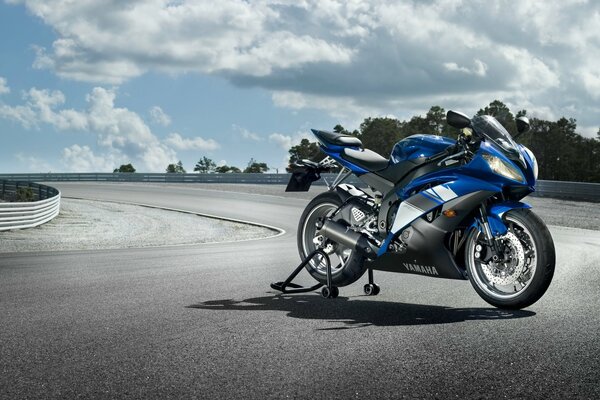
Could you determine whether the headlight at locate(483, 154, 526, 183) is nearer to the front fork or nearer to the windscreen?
the windscreen

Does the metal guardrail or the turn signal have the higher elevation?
the turn signal

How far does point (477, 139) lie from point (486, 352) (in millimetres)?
2054

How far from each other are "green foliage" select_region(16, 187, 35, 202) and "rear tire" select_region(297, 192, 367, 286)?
29403mm

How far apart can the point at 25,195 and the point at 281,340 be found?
32.8m

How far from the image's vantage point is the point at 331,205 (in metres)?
7.78

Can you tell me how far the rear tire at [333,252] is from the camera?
7199mm

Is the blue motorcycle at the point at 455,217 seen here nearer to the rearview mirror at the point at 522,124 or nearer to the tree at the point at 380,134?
the rearview mirror at the point at 522,124

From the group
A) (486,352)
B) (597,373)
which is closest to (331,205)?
(486,352)

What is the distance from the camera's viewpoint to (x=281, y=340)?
5191 millimetres

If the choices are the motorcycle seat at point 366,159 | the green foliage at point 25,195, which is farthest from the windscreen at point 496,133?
the green foliage at point 25,195

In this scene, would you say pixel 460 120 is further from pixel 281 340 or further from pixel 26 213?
pixel 26 213

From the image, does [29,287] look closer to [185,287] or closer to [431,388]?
[185,287]

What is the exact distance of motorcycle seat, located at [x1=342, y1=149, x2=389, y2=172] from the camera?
7035 millimetres

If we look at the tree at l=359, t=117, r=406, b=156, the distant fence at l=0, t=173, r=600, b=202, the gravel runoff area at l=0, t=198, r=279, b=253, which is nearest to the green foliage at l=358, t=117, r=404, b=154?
the tree at l=359, t=117, r=406, b=156
